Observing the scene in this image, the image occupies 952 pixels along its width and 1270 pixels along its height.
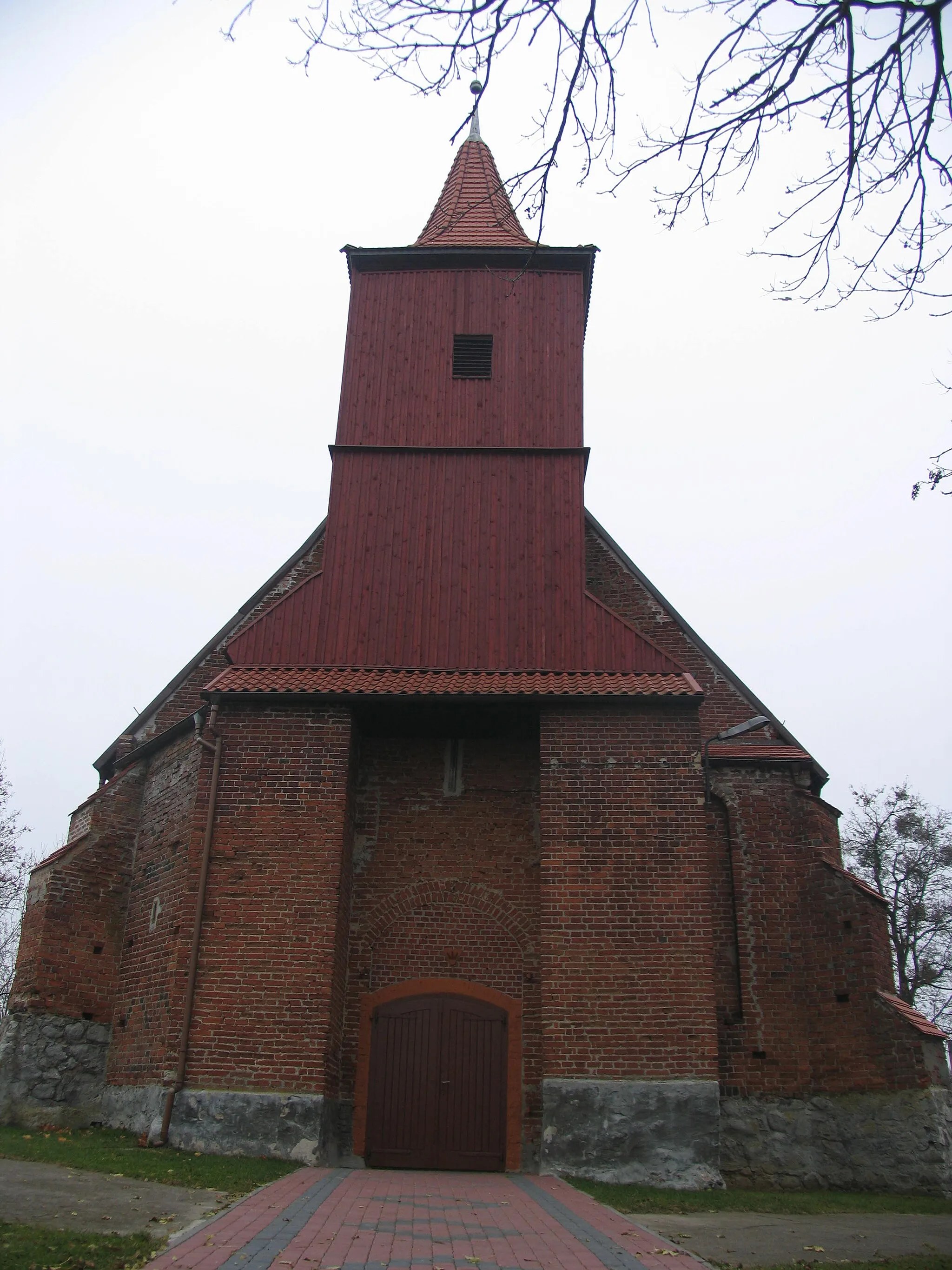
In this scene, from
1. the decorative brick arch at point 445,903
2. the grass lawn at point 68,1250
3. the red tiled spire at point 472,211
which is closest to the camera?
the grass lawn at point 68,1250

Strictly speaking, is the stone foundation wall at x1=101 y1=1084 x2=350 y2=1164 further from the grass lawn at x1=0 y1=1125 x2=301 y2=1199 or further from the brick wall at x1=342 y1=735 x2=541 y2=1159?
the brick wall at x1=342 y1=735 x2=541 y2=1159

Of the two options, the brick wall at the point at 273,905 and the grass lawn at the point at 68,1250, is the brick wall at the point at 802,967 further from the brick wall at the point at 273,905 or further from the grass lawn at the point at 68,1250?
the grass lawn at the point at 68,1250

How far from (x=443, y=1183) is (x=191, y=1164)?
7.80 ft

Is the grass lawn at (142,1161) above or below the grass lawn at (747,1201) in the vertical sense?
above

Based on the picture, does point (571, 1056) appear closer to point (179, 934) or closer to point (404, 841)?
point (404, 841)

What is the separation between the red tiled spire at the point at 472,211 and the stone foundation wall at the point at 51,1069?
37.6 feet

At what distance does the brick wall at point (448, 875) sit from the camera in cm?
1250

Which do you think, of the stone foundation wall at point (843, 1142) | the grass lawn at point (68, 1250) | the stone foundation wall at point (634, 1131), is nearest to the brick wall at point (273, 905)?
the stone foundation wall at point (634, 1131)

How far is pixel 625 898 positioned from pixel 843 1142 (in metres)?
3.69

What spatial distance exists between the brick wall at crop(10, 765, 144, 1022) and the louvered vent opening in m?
7.42

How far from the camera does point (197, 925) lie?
11938 millimetres

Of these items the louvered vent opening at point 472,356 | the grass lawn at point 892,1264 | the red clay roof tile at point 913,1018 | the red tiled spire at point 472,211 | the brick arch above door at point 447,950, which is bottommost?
the grass lawn at point 892,1264

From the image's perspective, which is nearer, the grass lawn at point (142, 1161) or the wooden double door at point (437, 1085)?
the grass lawn at point (142, 1161)

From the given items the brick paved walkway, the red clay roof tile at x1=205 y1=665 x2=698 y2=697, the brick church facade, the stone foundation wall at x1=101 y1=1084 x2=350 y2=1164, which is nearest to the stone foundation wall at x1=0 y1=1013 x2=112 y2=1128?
the brick church facade
